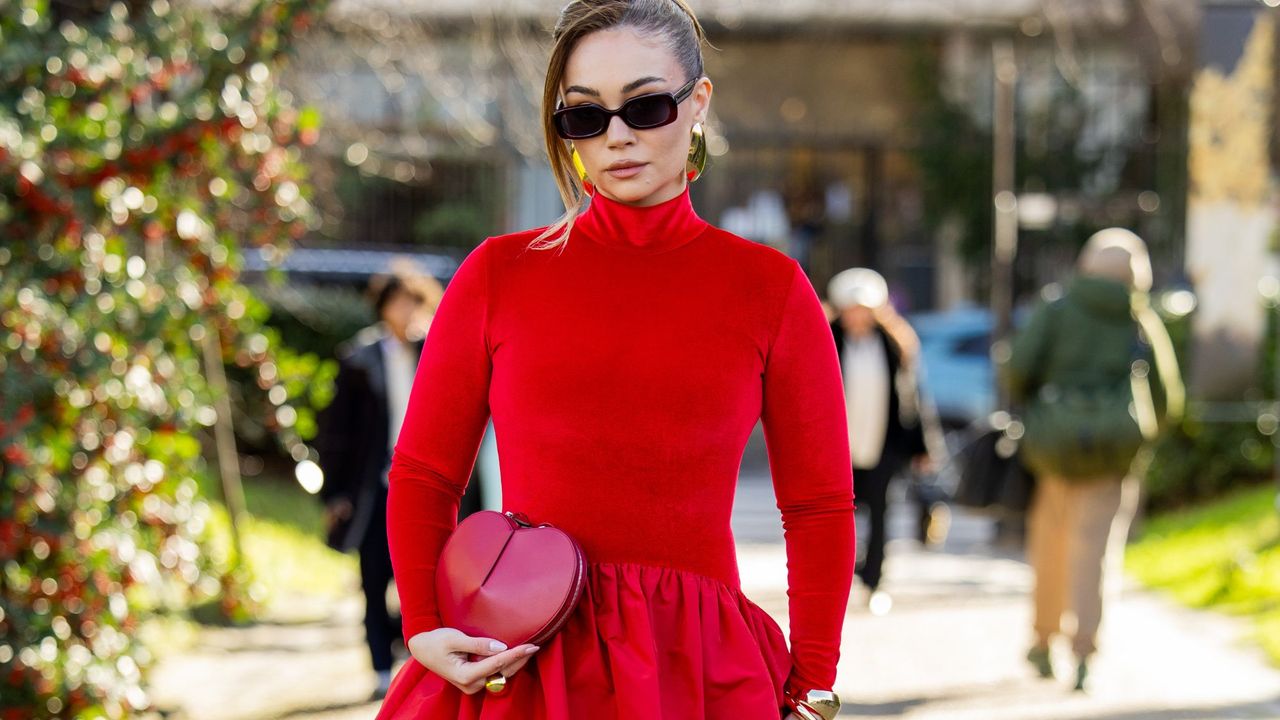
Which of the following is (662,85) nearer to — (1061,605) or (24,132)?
(24,132)

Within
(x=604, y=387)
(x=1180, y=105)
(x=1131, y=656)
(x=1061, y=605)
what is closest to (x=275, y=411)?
(x=1061, y=605)

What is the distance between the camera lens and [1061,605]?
290 inches

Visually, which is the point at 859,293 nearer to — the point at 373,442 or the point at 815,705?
the point at 373,442

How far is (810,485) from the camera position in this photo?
8.26ft

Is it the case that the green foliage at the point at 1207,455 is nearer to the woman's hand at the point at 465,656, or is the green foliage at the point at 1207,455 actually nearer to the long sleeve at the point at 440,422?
the long sleeve at the point at 440,422

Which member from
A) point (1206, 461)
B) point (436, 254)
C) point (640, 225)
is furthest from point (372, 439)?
point (436, 254)

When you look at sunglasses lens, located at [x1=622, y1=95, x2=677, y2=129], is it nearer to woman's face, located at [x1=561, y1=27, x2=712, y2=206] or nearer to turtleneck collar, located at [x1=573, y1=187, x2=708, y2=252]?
woman's face, located at [x1=561, y1=27, x2=712, y2=206]

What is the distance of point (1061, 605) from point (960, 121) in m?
15.2

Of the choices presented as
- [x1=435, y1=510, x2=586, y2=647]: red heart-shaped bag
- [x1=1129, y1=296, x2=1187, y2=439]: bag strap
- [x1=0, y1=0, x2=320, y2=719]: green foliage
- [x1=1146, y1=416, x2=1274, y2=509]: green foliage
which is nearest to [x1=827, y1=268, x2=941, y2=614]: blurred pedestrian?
[x1=1129, y1=296, x2=1187, y2=439]: bag strap

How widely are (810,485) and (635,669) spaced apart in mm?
391

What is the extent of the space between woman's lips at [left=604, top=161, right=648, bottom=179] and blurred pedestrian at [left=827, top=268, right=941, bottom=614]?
6.09m

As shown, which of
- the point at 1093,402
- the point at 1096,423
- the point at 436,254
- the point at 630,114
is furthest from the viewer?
the point at 436,254

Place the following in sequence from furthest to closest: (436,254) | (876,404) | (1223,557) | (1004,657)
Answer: (436,254) → (1223,557) → (876,404) → (1004,657)

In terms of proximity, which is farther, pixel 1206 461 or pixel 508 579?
pixel 1206 461
